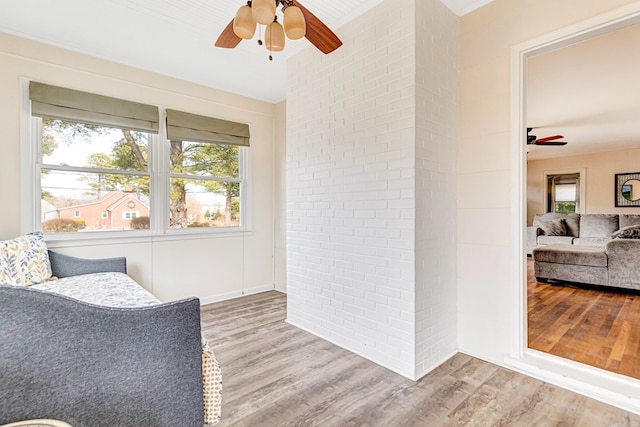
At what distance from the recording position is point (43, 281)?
2.50 meters

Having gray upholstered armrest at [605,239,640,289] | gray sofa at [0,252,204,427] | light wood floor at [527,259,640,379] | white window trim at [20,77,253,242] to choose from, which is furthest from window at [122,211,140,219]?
gray upholstered armrest at [605,239,640,289]

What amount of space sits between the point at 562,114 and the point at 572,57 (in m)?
1.97

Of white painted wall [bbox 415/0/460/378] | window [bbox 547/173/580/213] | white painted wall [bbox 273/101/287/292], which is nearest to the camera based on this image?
white painted wall [bbox 415/0/460/378]

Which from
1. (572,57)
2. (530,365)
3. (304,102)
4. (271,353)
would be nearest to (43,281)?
(271,353)

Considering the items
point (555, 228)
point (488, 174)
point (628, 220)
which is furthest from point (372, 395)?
point (628, 220)

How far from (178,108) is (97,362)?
121 inches

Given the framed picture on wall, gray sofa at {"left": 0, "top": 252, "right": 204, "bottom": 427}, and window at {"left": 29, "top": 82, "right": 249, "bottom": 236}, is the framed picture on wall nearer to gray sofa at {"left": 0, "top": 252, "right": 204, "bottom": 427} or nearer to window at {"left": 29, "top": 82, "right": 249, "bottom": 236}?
window at {"left": 29, "top": 82, "right": 249, "bottom": 236}

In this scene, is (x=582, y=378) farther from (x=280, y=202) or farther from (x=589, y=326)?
(x=280, y=202)

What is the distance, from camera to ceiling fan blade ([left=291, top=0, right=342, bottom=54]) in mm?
1783

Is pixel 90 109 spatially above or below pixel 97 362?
above

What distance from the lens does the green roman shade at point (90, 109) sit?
2723 millimetres

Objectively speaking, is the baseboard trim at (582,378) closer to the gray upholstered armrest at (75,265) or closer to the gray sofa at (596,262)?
the gray sofa at (596,262)

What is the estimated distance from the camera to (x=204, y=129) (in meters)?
3.69

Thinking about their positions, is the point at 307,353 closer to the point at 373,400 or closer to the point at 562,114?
the point at 373,400
